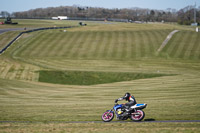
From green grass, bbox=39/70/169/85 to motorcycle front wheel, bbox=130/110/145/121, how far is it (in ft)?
96.5

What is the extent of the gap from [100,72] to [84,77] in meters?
3.75

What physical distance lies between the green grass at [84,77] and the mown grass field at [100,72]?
1.04 metres

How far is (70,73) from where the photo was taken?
174ft

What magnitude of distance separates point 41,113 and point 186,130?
39.1 ft

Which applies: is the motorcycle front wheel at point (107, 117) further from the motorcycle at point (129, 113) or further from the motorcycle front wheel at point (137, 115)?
the motorcycle front wheel at point (137, 115)

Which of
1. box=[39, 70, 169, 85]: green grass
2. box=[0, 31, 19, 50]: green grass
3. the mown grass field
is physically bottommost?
box=[39, 70, 169, 85]: green grass

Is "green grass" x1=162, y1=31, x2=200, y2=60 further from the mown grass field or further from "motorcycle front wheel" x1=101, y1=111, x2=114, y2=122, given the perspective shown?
"motorcycle front wheel" x1=101, y1=111, x2=114, y2=122

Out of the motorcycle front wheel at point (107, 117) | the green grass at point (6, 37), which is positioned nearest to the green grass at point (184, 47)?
the green grass at point (6, 37)

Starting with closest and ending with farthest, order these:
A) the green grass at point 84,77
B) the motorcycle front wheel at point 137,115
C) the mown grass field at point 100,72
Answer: the motorcycle front wheel at point 137,115 → the mown grass field at point 100,72 → the green grass at point 84,77

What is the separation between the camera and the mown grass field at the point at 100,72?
21859 millimetres

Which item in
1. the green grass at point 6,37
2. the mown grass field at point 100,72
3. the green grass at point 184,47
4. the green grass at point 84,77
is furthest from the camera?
the green grass at point 6,37

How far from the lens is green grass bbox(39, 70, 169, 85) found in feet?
162

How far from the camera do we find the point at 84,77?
51.3m

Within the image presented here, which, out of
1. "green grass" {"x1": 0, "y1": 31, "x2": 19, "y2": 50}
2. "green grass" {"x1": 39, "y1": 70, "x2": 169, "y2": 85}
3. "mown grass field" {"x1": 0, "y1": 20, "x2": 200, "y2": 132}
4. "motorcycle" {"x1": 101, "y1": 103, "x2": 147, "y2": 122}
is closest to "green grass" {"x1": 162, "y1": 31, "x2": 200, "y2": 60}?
"mown grass field" {"x1": 0, "y1": 20, "x2": 200, "y2": 132}
